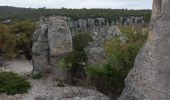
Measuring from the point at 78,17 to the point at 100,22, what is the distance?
561 cm

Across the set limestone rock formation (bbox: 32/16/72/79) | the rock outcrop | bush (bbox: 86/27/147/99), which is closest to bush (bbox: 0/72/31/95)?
limestone rock formation (bbox: 32/16/72/79)

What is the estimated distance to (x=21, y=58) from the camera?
123ft

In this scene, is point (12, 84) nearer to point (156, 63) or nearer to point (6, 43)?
point (6, 43)

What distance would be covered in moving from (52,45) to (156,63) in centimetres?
1665

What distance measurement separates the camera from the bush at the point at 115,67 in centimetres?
1936

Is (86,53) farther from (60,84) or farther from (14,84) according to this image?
(14,84)

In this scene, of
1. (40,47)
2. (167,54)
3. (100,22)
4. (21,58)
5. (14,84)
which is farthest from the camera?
(100,22)

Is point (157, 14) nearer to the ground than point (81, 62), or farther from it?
farther from it

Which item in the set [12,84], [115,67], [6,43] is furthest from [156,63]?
[6,43]

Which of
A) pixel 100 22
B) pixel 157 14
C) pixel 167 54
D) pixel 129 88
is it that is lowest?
pixel 100 22

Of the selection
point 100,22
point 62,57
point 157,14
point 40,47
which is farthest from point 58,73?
point 100,22

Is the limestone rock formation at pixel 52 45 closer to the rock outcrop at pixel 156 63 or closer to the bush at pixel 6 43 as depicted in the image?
the bush at pixel 6 43

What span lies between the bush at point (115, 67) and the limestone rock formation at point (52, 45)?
4625mm

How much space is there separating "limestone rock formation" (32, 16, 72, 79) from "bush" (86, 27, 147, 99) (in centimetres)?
462
